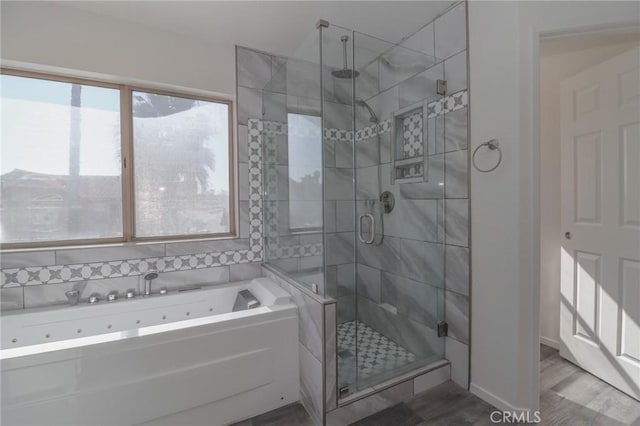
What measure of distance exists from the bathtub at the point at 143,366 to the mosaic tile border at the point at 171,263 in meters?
0.22

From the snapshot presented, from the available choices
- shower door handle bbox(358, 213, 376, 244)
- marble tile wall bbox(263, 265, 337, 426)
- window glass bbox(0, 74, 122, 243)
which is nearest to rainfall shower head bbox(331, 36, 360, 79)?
shower door handle bbox(358, 213, 376, 244)

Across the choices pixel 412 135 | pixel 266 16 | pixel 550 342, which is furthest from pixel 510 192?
pixel 266 16

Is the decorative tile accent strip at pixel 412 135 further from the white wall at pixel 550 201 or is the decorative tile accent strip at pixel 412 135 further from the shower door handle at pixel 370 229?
the white wall at pixel 550 201

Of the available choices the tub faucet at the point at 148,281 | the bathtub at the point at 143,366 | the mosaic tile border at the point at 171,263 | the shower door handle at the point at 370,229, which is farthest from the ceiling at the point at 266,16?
the bathtub at the point at 143,366

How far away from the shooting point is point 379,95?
7.41 ft

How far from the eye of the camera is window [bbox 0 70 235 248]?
6.57 feet

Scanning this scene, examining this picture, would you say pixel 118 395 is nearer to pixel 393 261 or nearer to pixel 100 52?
pixel 393 261

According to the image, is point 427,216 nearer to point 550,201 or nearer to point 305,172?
point 305,172

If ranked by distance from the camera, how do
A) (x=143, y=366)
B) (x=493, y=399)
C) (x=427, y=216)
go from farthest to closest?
1. (x=427, y=216)
2. (x=493, y=399)
3. (x=143, y=366)

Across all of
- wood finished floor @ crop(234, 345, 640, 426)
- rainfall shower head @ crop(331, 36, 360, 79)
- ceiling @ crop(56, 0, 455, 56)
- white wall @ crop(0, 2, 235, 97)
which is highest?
ceiling @ crop(56, 0, 455, 56)

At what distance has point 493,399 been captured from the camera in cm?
172

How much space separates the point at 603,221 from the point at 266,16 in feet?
8.88

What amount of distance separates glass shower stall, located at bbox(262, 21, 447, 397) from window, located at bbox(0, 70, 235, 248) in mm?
613

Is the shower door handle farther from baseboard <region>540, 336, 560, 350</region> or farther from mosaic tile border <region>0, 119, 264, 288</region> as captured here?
baseboard <region>540, 336, 560, 350</region>
